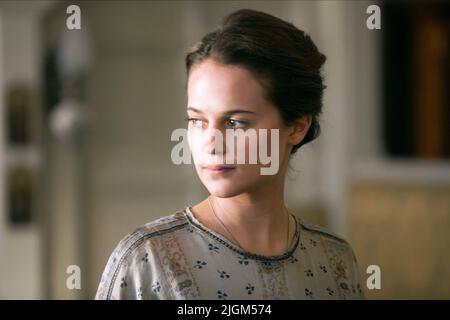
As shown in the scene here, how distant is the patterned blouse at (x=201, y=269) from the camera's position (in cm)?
49

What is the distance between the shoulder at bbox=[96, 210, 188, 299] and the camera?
0.49 meters

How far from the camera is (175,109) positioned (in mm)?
1871

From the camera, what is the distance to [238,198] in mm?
532

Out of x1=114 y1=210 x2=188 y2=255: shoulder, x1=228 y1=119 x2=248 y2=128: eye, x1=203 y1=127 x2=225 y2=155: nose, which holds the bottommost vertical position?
x1=114 y1=210 x2=188 y2=255: shoulder

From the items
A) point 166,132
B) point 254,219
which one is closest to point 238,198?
point 254,219

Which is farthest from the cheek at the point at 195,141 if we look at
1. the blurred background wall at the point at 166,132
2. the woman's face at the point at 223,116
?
the blurred background wall at the point at 166,132

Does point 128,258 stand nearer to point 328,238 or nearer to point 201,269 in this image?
point 201,269

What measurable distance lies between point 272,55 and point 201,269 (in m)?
0.15

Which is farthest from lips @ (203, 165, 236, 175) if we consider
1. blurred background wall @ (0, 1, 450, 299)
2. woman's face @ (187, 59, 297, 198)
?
blurred background wall @ (0, 1, 450, 299)

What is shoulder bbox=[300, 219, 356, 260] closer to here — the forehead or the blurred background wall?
the forehead

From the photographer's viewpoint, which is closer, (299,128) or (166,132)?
(299,128)

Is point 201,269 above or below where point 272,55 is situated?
below

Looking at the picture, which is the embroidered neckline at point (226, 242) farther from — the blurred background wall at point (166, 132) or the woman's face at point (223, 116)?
the blurred background wall at point (166, 132)

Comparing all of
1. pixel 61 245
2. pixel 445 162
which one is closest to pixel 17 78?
pixel 61 245
